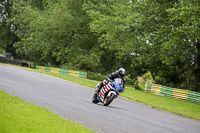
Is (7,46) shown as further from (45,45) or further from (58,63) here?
(45,45)

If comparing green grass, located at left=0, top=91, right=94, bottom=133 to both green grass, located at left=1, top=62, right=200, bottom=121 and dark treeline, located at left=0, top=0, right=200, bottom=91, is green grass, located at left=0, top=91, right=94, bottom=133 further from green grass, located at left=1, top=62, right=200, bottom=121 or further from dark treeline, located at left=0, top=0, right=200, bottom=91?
dark treeline, located at left=0, top=0, right=200, bottom=91

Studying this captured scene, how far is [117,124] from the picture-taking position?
8883 mm

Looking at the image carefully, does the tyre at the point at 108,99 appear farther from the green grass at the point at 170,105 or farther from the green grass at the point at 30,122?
the green grass at the point at 170,105

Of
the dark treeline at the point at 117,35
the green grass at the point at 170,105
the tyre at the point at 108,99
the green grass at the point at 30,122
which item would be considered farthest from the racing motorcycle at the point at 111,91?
the dark treeline at the point at 117,35

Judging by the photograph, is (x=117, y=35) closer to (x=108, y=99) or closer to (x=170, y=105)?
(x=170, y=105)

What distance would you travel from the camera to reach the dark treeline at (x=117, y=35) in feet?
101

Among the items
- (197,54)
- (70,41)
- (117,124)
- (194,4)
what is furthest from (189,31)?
(70,41)

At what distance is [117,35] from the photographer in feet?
125

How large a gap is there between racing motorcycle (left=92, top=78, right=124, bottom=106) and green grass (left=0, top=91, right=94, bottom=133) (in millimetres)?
4712

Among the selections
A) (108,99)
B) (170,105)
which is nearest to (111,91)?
(108,99)

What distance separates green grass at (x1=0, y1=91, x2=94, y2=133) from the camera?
6161 millimetres

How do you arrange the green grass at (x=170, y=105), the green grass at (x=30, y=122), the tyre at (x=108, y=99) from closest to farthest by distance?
the green grass at (x=30, y=122), the tyre at (x=108, y=99), the green grass at (x=170, y=105)

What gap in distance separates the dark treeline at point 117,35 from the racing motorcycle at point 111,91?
14.7 metres

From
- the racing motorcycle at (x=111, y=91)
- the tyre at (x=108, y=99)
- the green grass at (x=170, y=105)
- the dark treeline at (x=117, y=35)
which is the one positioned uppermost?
the dark treeline at (x=117, y=35)
